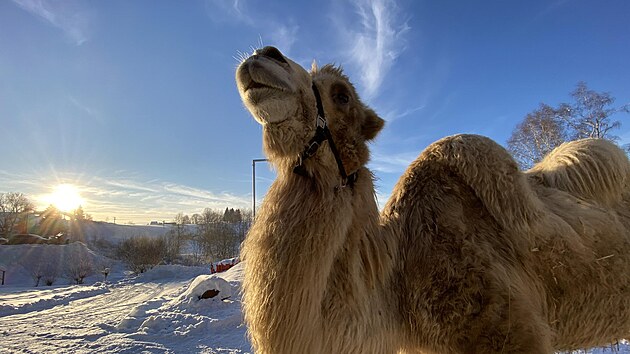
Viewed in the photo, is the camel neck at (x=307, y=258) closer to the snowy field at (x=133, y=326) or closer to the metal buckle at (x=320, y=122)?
the metal buckle at (x=320, y=122)

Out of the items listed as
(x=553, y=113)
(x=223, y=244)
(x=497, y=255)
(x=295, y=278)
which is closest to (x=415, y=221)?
(x=497, y=255)

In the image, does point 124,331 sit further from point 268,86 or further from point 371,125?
point 268,86

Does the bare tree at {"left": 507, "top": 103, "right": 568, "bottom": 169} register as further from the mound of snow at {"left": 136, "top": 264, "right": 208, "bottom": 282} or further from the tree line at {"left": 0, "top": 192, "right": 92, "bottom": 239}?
the tree line at {"left": 0, "top": 192, "right": 92, "bottom": 239}

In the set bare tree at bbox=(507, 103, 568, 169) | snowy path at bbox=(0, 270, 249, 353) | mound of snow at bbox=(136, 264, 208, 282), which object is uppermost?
bare tree at bbox=(507, 103, 568, 169)

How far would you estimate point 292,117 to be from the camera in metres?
2.02

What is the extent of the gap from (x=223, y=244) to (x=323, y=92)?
48.5 metres

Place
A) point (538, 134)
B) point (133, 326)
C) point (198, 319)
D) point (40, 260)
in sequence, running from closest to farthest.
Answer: point (133, 326), point (198, 319), point (538, 134), point (40, 260)

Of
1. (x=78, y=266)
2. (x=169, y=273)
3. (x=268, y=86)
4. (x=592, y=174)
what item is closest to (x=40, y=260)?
(x=78, y=266)

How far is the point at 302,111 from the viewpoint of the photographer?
2078 mm

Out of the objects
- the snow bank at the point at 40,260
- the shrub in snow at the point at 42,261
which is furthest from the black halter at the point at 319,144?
the shrub in snow at the point at 42,261

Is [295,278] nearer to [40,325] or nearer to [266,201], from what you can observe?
[266,201]

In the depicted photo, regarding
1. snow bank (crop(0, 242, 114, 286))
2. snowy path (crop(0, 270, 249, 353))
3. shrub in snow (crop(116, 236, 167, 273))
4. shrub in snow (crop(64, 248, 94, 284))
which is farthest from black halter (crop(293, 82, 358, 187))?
shrub in snow (crop(116, 236, 167, 273))

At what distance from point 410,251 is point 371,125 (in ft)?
2.68

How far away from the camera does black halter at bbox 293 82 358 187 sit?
212cm
